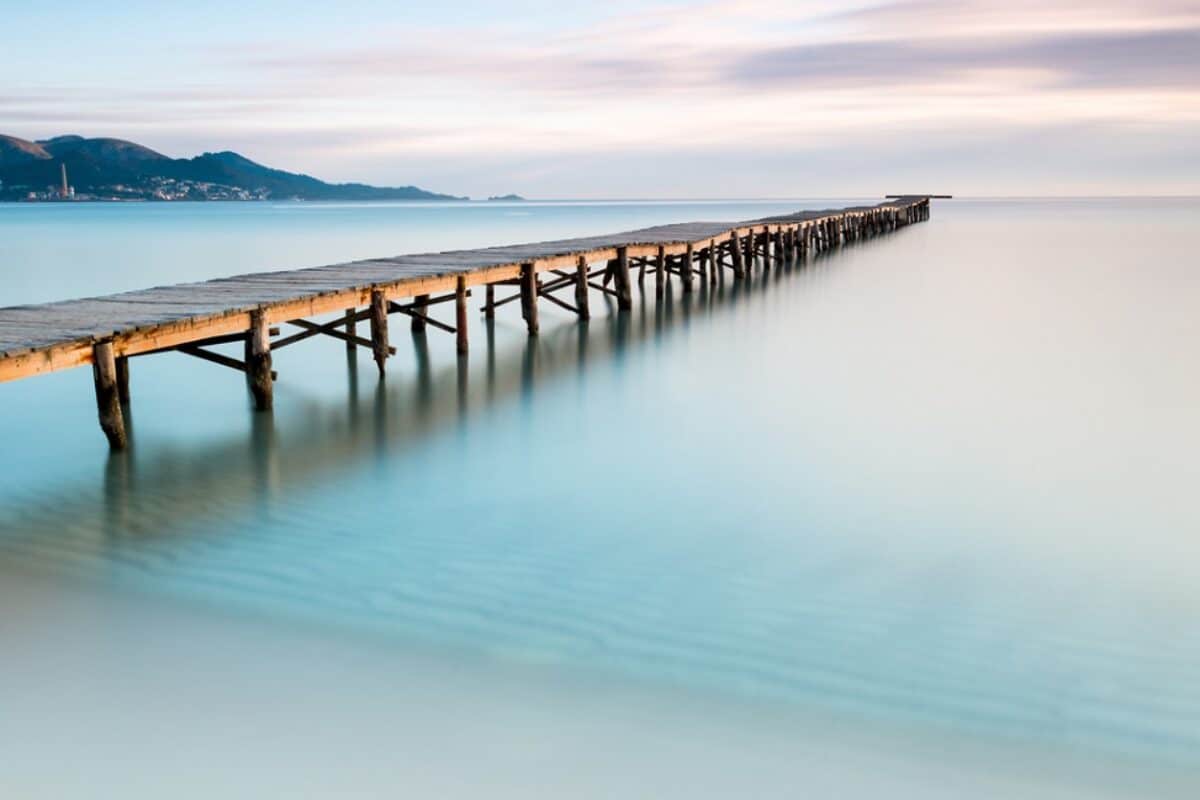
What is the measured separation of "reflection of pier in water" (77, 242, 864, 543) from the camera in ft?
21.2

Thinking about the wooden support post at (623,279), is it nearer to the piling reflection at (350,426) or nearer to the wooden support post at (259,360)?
the piling reflection at (350,426)

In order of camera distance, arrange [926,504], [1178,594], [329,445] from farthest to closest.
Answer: [329,445]
[926,504]
[1178,594]

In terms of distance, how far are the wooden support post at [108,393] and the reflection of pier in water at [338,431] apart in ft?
0.48

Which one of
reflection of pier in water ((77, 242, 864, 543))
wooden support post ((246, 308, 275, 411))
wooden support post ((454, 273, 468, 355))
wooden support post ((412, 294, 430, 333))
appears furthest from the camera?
wooden support post ((412, 294, 430, 333))

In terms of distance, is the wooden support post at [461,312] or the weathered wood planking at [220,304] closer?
the weathered wood planking at [220,304]

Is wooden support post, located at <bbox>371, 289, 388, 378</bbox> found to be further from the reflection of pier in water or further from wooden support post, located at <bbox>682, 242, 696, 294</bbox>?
wooden support post, located at <bbox>682, 242, 696, 294</bbox>

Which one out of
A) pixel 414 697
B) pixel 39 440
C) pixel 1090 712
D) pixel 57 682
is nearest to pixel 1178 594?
pixel 1090 712

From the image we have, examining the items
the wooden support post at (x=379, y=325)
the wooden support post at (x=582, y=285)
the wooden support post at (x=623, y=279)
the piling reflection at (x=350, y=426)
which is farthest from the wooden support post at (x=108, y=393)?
the wooden support post at (x=623, y=279)

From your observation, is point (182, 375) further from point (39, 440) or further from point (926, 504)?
point (926, 504)

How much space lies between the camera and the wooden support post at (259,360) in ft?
27.3

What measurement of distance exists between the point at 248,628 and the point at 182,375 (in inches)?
274

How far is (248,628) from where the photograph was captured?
4684mm

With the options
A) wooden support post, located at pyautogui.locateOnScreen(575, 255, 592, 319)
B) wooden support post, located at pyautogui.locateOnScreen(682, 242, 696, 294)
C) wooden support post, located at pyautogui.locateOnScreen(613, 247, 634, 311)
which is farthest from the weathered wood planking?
wooden support post, located at pyautogui.locateOnScreen(682, 242, 696, 294)

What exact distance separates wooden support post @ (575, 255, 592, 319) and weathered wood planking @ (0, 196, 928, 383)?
16 cm
